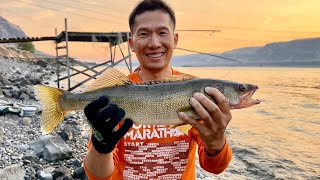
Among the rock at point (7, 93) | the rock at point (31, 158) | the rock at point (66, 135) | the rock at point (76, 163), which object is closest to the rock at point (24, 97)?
the rock at point (7, 93)

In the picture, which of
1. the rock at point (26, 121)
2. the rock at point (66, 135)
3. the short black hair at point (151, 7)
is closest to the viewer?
the short black hair at point (151, 7)

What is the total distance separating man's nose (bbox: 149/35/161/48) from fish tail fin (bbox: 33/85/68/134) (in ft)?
3.79

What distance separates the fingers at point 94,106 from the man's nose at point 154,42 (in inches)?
37.1

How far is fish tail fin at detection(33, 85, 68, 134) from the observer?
11.8 feet

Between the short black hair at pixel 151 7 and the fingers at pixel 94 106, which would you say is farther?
the short black hair at pixel 151 7

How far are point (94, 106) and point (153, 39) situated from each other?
114 cm

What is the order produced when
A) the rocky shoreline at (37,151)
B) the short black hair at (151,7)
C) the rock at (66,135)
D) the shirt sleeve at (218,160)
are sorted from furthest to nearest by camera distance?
the rock at (66,135) → the rocky shoreline at (37,151) → the short black hair at (151,7) → the shirt sleeve at (218,160)

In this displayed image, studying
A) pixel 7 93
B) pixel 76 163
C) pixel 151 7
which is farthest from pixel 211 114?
pixel 7 93

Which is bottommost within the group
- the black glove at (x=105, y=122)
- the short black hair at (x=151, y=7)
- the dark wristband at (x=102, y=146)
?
the dark wristband at (x=102, y=146)

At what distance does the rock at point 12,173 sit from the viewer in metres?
5.87

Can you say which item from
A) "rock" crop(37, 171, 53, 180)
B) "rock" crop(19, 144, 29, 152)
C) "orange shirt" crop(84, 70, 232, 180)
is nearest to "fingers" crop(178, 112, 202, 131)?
"orange shirt" crop(84, 70, 232, 180)

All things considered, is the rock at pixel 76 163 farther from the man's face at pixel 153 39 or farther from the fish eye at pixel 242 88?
the fish eye at pixel 242 88

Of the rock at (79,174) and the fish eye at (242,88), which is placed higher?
the fish eye at (242,88)

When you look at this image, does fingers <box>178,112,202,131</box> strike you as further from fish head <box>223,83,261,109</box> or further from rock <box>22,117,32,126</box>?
rock <box>22,117,32,126</box>
